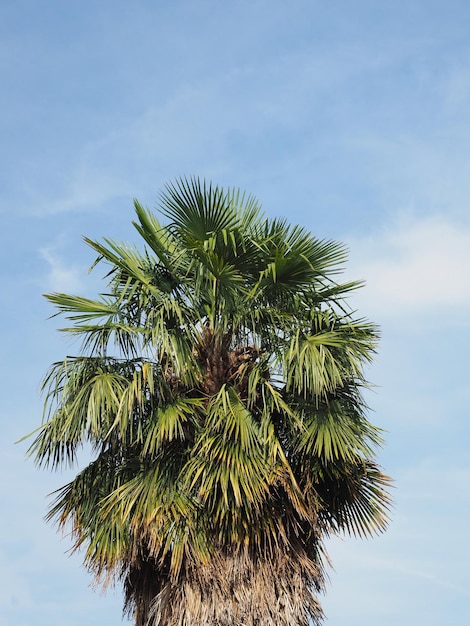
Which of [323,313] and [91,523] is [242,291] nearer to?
[323,313]

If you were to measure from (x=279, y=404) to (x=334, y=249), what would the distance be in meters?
1.96

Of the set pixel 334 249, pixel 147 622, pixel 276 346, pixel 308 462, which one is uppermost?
pixel 334 249

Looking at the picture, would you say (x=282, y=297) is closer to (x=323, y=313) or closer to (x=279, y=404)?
(x=323, y=313)

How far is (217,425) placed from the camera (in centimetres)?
1001

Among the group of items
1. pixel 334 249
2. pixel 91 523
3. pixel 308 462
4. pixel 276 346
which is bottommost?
pixel 91 523

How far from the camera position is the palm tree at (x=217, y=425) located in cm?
990

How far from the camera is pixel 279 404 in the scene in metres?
10.3

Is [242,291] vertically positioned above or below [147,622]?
above

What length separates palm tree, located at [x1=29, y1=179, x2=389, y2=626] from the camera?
32.5 feet

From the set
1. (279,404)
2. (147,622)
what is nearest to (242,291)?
(279,404)

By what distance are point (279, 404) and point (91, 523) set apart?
2442 mm

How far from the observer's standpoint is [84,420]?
10336 mm

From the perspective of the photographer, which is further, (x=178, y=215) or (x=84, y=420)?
(x=178, y=215)

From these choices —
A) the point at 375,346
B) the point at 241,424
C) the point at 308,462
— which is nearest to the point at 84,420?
the point at 241,424
